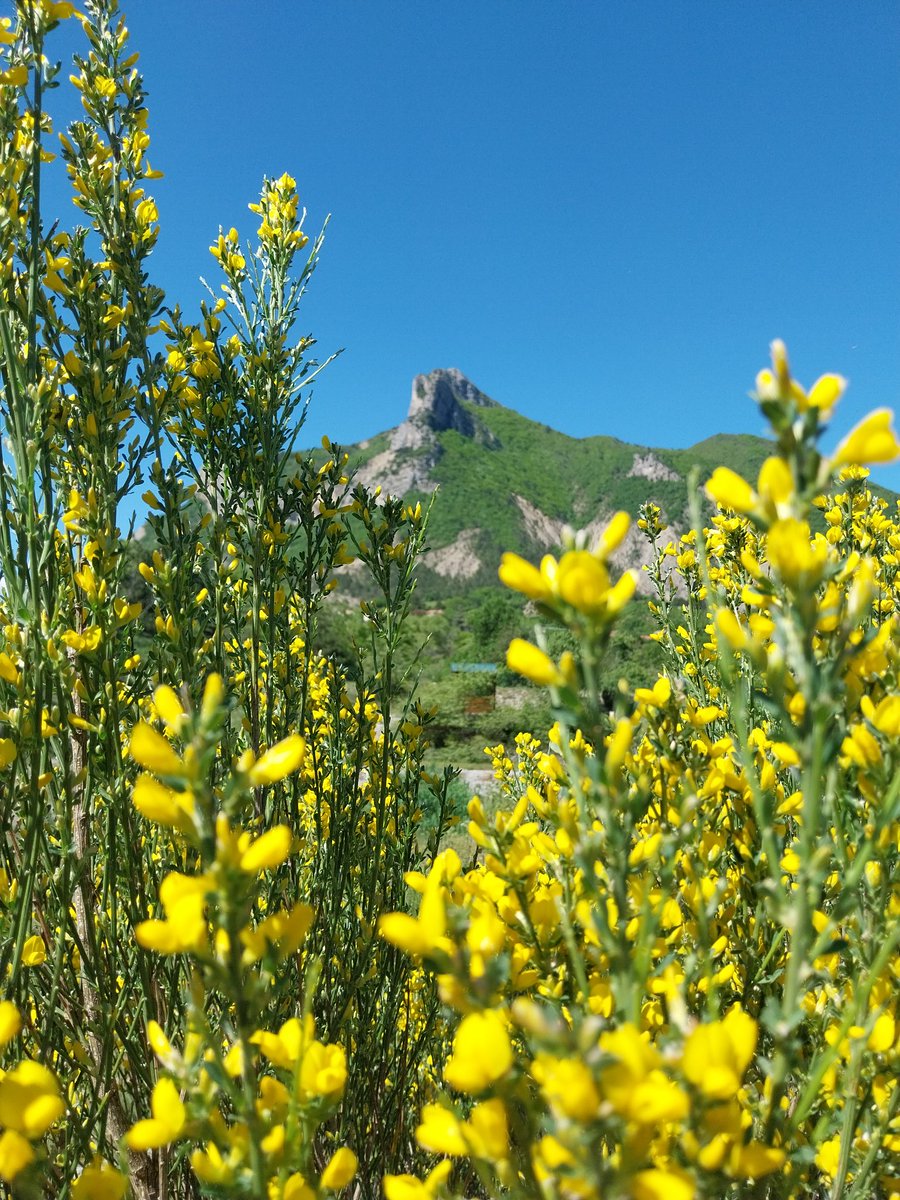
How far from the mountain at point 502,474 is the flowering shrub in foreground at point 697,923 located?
3022 inches

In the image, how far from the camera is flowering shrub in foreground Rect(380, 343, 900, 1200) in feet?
2.00

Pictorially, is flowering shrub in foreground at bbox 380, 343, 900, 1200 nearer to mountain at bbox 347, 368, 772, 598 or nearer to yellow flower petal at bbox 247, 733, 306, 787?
yellow flower petal at bbox 247, 733, 306, 787

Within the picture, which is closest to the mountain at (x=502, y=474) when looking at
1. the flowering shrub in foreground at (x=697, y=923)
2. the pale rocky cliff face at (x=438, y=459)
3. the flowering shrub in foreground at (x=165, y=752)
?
the pale rocky cliff face at (x=438, y=459)

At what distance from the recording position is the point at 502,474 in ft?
364

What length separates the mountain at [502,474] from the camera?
9356 cm

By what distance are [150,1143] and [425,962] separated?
0.30 meters

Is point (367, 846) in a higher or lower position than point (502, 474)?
lower

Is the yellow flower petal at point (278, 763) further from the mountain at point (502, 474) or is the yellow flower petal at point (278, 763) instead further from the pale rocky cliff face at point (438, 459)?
the pale rocky cliff face at point (438, 459)

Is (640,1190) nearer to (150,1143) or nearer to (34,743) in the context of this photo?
(150,1143)

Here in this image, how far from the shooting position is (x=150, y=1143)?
A: 67 centimetres

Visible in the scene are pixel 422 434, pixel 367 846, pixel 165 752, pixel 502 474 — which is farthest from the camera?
pixel 422 434

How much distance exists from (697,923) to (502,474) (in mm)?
112288

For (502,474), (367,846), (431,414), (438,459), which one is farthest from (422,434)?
(367,846)

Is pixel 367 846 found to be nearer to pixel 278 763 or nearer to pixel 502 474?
pixel 278 763
